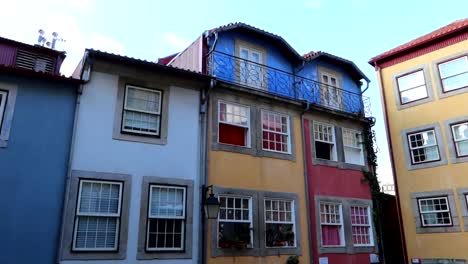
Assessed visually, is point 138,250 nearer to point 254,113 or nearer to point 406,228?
point 254,113

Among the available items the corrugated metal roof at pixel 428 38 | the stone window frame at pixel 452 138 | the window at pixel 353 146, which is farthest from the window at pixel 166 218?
the corrugated metal roof at pixel 428 38

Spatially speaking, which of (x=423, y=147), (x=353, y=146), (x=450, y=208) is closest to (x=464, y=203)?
(x=450, y=208)

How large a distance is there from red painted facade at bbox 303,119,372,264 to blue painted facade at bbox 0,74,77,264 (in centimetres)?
655

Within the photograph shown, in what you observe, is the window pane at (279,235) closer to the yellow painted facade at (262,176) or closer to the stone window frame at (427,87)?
the yellow painted facade at (262,176)

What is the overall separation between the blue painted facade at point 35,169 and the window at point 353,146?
8416 mm

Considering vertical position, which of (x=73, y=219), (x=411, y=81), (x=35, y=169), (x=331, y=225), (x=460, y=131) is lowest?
(x=73, y=219)

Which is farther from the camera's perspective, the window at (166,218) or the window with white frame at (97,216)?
the window at (166,218)

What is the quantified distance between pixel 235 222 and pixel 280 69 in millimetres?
5295

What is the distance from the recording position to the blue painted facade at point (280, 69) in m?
11.1

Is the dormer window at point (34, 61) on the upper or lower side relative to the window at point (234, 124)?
upper

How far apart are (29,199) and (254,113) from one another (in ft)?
19.4

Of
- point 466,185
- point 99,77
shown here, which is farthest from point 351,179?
point 99,77

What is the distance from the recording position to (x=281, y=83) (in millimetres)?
12125

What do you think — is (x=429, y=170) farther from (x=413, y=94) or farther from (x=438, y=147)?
(x=413, y=94)
